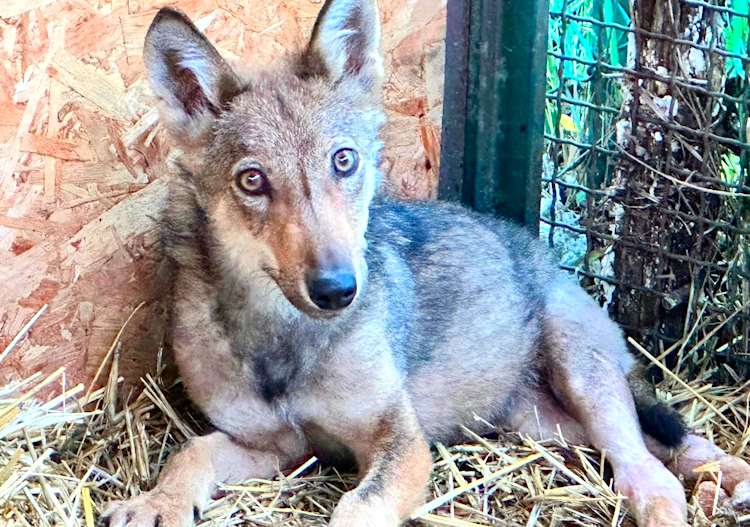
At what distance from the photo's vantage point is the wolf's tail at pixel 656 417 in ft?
15.1

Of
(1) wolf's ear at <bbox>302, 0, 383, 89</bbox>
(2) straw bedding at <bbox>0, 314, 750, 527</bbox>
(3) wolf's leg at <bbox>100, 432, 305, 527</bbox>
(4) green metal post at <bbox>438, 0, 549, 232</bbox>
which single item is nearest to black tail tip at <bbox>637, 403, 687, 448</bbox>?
(2) straw bedding at <bbox>0, 314, 750, 527</bbox>

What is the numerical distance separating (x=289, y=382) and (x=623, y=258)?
1967 millimetres

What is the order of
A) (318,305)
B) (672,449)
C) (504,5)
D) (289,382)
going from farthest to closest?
1. (504,5)
2. (672,449)
3. (289,382)
4. (318,305)

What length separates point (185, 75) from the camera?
13.5 feet

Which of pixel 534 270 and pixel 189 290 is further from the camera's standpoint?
pixel 534 270

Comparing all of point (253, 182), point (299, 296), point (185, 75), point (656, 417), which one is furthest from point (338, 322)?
point (656, 417)

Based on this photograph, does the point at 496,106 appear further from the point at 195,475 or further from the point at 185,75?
the point at 195,475

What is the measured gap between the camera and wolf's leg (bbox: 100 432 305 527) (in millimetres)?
3980

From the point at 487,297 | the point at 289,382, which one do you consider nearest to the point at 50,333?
the point at 289,382

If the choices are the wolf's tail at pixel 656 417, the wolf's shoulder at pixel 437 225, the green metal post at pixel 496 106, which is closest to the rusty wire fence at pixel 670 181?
the green metal post at pixel 496 106

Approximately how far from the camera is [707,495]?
4.36 meters

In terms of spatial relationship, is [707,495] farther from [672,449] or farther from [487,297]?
[487,297]

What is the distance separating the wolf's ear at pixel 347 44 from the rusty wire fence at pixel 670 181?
49.3 inches

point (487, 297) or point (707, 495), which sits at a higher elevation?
point (487, 297)
